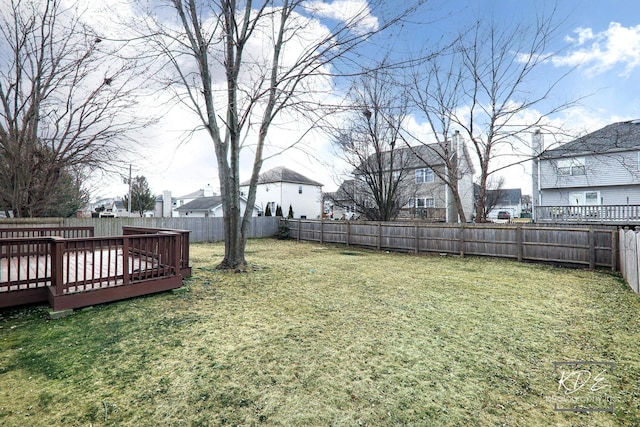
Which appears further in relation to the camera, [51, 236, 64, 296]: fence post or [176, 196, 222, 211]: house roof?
[176, 196, 222, 211]: house roof

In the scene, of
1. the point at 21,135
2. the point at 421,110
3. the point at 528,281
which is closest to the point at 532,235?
the point at 528,281

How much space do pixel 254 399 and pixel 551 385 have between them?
2.70 m

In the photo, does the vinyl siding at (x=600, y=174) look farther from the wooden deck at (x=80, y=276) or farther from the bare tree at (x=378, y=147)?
the wooden deck at (x=80, y=276)

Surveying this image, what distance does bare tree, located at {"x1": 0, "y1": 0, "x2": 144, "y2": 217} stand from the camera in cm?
799

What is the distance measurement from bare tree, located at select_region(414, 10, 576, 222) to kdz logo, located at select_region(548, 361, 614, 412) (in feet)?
39.3

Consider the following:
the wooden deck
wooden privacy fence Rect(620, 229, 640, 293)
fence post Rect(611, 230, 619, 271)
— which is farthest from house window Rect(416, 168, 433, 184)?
the wooden deck

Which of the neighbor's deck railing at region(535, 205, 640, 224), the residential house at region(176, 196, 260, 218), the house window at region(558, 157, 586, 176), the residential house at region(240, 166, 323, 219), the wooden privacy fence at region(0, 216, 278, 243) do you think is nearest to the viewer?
the wooden privacy fence at region(0, 216, 278, 243)

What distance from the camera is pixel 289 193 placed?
99.6ft

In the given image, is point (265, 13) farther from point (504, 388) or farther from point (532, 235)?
point (532, 235)

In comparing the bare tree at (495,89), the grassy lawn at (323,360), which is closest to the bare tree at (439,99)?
the bare tree at (495,89)

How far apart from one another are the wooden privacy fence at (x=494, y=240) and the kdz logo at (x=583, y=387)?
7.20 meters

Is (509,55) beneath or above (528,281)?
above

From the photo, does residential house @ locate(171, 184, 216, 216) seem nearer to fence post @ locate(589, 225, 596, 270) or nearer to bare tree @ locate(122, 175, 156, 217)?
bare tree @ locate(122, 175, 156, 217)

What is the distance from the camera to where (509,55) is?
12.6m
